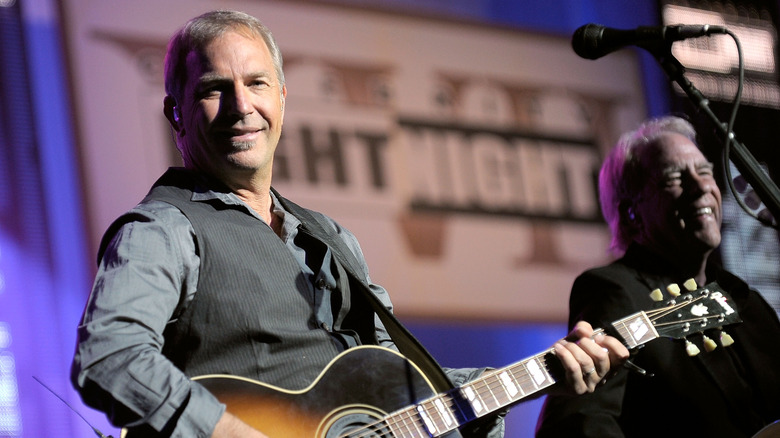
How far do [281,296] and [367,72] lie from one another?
273cm

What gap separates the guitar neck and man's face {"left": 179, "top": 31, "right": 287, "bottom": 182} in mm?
793

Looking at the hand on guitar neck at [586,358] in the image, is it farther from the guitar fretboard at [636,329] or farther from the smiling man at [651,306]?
the smiling man at [651,306]

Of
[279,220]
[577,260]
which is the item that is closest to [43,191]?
[279,220]

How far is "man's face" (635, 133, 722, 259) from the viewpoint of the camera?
12.1ft

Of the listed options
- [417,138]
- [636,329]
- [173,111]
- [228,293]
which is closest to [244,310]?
[228,293]

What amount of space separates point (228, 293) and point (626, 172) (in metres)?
2.06

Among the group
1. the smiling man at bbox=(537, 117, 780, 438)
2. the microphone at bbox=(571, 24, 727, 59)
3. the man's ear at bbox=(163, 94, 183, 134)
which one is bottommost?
the smiling man at bbox=(537, 117, 780, 438)

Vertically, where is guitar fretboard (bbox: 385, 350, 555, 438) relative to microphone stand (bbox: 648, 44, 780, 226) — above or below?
below

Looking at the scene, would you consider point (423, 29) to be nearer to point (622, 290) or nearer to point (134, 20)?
point (134, 20)

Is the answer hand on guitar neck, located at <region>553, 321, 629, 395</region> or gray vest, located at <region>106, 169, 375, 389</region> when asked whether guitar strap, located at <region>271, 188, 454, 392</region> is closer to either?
gray vest, located at <region>106, 169, 375, 389</region>

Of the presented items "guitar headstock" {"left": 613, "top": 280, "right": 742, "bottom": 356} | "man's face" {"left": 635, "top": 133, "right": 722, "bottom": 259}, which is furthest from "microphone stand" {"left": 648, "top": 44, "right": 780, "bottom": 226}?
"man's face" {"left": 635, "top": 133, "right": 722, "bottom": 259}

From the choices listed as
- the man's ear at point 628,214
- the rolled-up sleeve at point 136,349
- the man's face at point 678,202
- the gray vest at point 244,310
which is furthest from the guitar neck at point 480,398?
the man's ear at point 628,214

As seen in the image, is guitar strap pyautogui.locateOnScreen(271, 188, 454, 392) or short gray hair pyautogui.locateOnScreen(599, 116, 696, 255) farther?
short gray hair pyautogui.locateOnScreen(599, 116, 696, 255)

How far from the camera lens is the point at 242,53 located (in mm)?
2652
